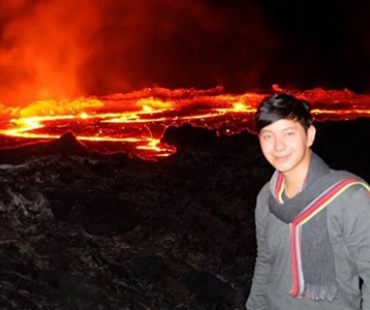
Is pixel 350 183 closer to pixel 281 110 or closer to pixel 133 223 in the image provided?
pixel 281 110

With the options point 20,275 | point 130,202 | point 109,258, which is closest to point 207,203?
point 130,202

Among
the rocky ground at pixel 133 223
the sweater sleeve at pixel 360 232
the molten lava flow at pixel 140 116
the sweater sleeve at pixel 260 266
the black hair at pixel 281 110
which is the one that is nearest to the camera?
the sweater sleeve at pixel 360 232

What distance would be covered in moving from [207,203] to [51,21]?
8.63 meters

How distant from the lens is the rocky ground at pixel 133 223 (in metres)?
5.49

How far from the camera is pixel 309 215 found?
2.85 m

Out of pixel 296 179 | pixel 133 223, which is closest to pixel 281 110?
pixel 296 179

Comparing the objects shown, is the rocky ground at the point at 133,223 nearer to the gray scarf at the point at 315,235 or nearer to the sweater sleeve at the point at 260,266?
the sweater sleeve at the point at 260,266

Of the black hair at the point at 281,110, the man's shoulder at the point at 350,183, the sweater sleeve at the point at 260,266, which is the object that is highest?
the black hair at the point at 281,110

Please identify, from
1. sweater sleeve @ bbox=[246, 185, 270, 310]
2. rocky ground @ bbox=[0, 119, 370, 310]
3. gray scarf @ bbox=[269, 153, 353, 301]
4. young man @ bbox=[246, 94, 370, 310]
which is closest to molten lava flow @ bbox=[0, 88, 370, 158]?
rocky ground @ bbox=[0, 119, 370, 310]

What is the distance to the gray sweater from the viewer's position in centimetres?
278

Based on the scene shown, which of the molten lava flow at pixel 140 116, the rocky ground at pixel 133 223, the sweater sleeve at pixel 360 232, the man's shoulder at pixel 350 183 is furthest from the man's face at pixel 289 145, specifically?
the molten lava flow at pixel 140 116

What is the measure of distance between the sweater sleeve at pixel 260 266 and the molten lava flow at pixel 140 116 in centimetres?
546

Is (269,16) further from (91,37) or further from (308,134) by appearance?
(308,134)

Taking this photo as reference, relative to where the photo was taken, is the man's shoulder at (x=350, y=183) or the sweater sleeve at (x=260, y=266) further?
the sweater sleeve at (x=260, y=266)
